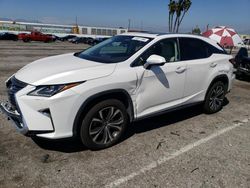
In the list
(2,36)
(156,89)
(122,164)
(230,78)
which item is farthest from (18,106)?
(2,36)

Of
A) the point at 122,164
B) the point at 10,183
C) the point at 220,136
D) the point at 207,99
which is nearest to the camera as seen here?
the point at 10,183

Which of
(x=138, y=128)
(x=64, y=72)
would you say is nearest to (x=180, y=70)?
(x=138, y=128)

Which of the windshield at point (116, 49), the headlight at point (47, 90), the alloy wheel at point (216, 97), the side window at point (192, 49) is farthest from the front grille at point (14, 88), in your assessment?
the alloy wheel at point (216, 97)

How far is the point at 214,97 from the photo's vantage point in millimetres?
5484

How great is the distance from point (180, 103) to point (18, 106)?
2.79m

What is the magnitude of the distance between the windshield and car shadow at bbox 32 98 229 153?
1336 mm

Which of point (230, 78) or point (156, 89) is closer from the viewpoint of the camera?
point (156, 89)

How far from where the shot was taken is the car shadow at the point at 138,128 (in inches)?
148

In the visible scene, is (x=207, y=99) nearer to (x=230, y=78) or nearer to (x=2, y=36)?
(x=230, y=78)

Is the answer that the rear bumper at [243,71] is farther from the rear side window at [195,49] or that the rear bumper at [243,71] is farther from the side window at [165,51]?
the side window at [165,51]

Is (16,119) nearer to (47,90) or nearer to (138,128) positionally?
(47,90)

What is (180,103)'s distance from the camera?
4.64 meters

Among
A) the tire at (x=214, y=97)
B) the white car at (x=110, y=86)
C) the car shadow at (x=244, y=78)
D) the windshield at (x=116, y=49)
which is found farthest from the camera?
the car shadow at (x=244, y=78)

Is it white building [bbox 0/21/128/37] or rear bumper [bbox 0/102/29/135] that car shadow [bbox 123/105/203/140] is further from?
white building [bbox 0/21/128/37]
